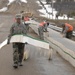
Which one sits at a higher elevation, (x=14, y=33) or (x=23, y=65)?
(x=14, y=33)

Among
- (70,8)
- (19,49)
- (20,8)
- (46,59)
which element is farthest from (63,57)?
(20,8)

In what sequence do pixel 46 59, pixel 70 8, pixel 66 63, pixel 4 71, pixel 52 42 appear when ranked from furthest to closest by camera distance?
pixel 70 8, pixel 52 42, pixel 46 59, pixel 66 63, pixel 4 71

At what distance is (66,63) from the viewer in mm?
13117

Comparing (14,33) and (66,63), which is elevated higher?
(14,33)

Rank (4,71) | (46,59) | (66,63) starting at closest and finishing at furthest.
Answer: (4,71), (66,63), (46,59)

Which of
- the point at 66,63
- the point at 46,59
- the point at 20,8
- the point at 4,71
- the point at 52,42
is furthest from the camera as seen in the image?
the point at 20,8

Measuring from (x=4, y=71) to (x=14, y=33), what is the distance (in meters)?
1.48

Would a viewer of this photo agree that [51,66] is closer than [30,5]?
Yes

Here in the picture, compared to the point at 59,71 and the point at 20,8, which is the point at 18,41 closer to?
A: the point at 59,71

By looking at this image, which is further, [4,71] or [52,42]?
[52,42]

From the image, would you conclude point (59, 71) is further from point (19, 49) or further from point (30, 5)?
point (30, 5)

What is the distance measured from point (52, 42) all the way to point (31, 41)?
21.6ft

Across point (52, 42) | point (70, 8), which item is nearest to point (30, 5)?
point (70, 8)

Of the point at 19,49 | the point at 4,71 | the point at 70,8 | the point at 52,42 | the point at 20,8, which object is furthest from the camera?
the point at 20,8
